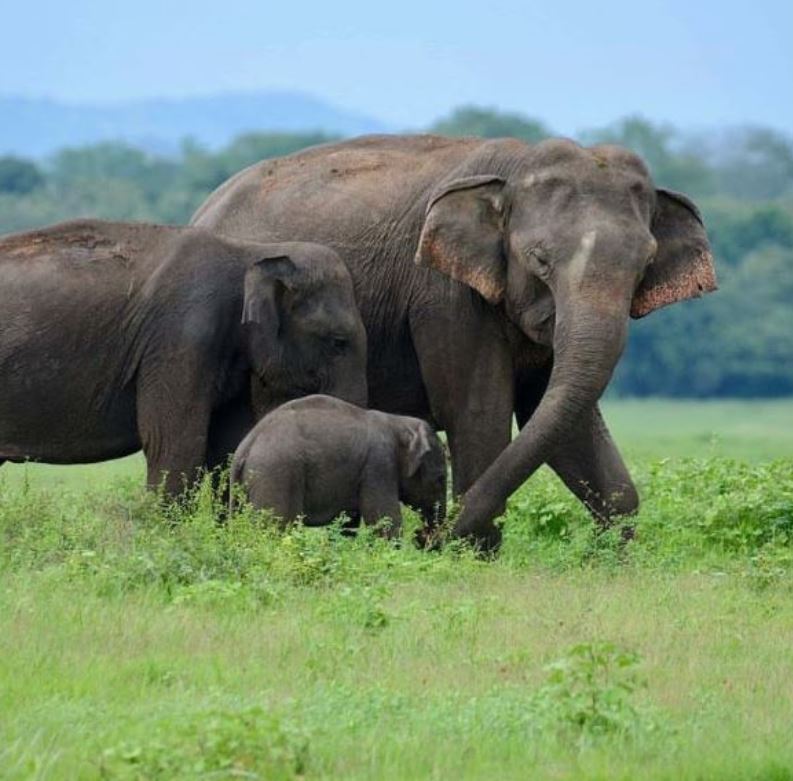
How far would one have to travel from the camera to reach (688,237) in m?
12.1

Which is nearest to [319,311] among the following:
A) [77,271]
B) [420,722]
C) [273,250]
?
[273,250]

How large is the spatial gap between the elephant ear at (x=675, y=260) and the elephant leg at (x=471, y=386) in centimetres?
66

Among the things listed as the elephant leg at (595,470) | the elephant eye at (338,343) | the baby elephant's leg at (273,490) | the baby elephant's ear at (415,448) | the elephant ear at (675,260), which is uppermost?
the elephant ear at (675,260)

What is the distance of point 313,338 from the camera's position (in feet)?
39.8

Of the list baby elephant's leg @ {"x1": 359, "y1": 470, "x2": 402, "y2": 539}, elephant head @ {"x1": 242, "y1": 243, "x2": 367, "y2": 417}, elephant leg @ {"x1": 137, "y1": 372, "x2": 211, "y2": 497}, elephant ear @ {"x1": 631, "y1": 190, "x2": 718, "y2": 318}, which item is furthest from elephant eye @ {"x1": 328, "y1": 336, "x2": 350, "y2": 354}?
elephant ear @ {"x1": 631, "y1": 190, "x2": 718, "y2": 318}

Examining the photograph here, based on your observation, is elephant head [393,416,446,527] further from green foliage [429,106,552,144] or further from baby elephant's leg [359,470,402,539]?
green foliage [429,106,552,144]

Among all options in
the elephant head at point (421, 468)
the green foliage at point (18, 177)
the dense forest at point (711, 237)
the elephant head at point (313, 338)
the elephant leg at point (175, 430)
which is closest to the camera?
the elephant head at point (421, 468)

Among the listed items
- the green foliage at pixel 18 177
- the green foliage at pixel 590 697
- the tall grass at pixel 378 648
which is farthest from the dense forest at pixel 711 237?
the green foliage at pixel 590 697

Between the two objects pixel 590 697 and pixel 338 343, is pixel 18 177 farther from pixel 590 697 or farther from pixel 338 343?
pixel 590 697

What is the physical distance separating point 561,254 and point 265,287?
1.34m

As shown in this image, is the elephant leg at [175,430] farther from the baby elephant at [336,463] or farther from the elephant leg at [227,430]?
the baby elephant at [336,463]

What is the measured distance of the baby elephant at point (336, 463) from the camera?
10805mm


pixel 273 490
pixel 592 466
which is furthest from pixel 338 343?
pixel 273 490

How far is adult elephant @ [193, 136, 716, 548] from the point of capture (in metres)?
11.3
